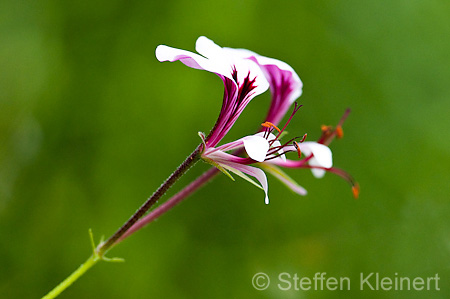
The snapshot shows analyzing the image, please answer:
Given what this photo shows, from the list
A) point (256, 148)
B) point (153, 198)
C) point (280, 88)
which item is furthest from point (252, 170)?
point (280, 88)

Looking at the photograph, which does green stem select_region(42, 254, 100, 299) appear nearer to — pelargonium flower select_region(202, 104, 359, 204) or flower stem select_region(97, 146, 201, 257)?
flower stem select_region(97, 146, 201, 257)

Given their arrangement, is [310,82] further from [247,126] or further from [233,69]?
[233,69]

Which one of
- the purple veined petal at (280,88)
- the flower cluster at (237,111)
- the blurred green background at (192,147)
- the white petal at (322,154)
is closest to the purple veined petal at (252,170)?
the flower cluster at (237,111)

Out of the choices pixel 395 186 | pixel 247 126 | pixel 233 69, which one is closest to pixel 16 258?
pixel 247 126

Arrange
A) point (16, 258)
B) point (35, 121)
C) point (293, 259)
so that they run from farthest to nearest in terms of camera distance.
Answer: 1. point (293, 259)
2. point (35, 121)
3. point (16, 258)

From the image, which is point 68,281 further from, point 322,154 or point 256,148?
point 322,154

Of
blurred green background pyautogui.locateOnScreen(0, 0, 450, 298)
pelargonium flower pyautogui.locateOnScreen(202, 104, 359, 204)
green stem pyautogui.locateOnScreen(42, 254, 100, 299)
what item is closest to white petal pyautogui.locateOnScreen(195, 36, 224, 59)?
pelargonium flower pyautogui.locateOnScreen(202, 104, 359, 204)
